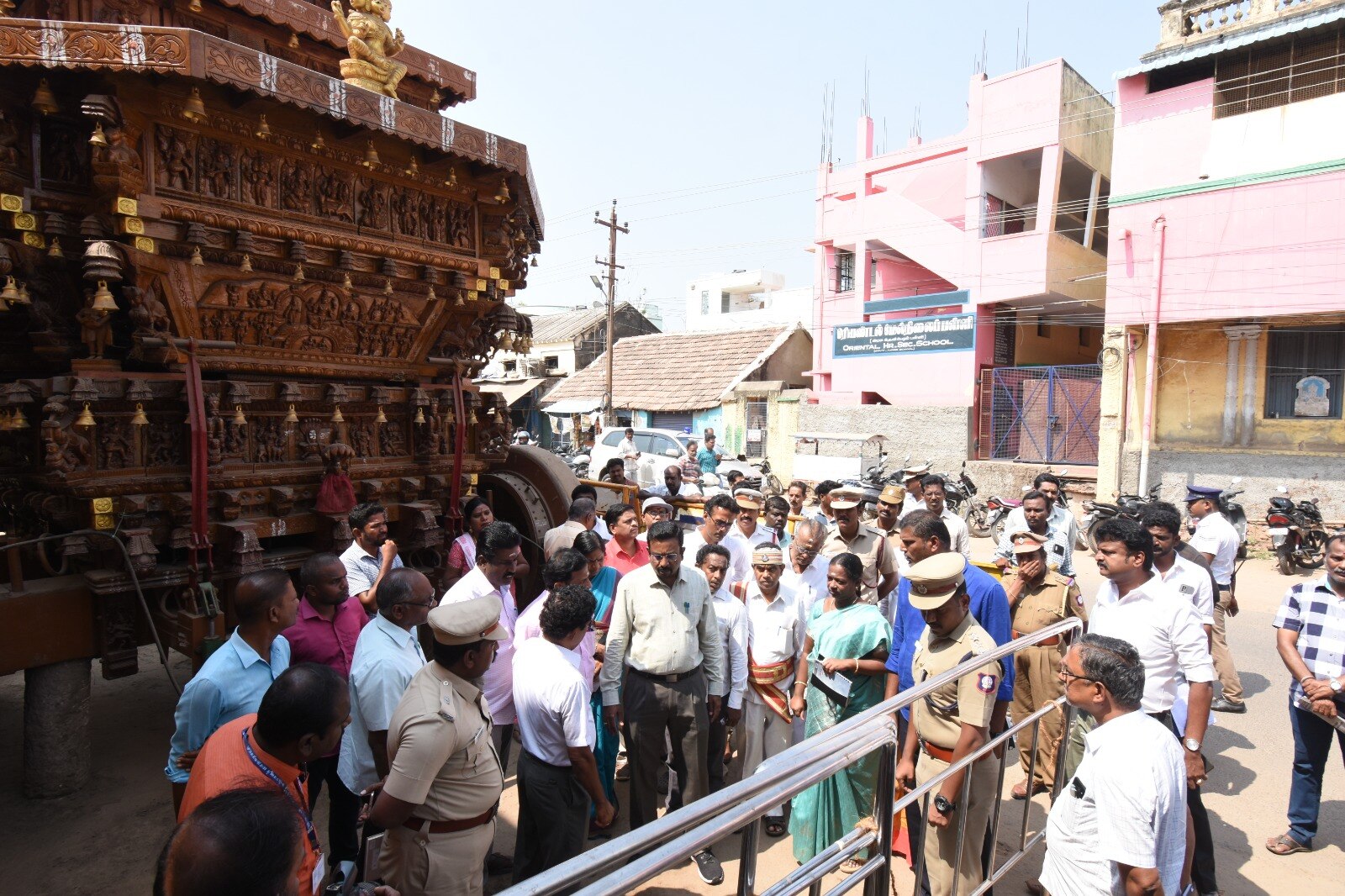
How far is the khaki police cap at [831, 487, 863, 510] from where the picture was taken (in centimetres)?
483

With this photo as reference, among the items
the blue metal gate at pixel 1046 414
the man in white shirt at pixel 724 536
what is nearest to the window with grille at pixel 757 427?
the blue metal gate at pixel 1046 414

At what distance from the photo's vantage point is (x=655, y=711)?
3861 mm

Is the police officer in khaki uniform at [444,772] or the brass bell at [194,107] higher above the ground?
the brass bell at [194,107]

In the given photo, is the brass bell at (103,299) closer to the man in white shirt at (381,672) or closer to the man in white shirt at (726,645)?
the man in white shirt at (381,672)

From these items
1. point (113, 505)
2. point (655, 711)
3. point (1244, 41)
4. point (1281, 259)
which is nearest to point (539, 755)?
point (655, 711)

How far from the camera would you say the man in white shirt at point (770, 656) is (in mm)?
4254

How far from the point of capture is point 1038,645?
436 cm

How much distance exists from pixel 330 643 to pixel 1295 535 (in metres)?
12.6

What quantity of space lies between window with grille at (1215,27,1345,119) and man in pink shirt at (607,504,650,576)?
46.3ft

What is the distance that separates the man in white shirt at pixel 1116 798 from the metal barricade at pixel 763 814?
368 millimetres

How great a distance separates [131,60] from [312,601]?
2.81 meters

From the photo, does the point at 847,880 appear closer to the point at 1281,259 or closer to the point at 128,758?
the point at 128,758

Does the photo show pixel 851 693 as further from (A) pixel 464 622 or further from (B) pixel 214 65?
(B) pixel 214 65

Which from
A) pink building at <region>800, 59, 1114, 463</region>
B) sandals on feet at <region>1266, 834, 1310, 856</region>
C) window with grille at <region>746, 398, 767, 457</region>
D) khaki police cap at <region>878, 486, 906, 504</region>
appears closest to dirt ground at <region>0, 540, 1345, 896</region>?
sandals on feet at <region>1266, 834, 1310, 856</region>
